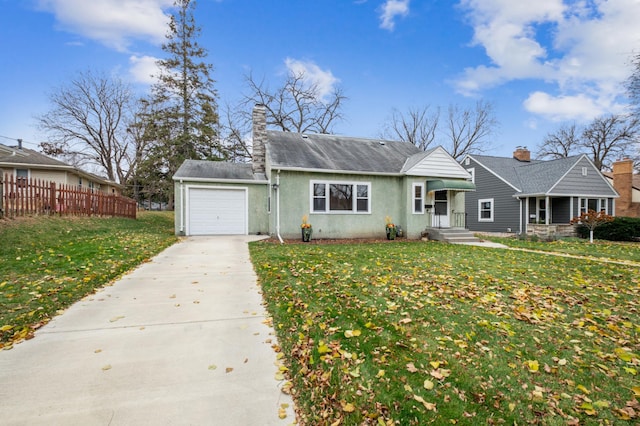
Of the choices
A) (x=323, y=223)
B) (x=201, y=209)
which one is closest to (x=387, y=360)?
(x=323, y=223)

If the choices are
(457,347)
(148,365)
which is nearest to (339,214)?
(457,347)

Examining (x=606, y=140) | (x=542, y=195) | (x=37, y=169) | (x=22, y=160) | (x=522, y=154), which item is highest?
(x=606, y=140)

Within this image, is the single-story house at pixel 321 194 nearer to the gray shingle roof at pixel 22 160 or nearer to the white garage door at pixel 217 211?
the white garage door at pixel 217 211

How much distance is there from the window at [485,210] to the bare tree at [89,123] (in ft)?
115

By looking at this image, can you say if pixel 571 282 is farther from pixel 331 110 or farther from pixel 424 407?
pixel 331 110

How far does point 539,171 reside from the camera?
64.1 feet

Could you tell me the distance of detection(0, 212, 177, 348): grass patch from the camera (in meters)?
3.72

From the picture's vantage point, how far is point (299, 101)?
2794 cm

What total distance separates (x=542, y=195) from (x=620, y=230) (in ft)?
12.8

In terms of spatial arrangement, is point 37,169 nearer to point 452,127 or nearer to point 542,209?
point 542,209

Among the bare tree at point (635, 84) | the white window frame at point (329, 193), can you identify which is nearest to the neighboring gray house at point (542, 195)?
the bare tree at point (635, 84)

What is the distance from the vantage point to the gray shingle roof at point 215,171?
13125 mm

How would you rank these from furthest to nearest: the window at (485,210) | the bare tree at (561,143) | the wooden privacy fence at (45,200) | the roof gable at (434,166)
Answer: the bare tree at (561,143) < the window at (485,210) < the roof gable at (434,166) < the wooden privacy fence at (45,200)

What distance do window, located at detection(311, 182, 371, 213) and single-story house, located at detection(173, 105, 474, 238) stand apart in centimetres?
5
